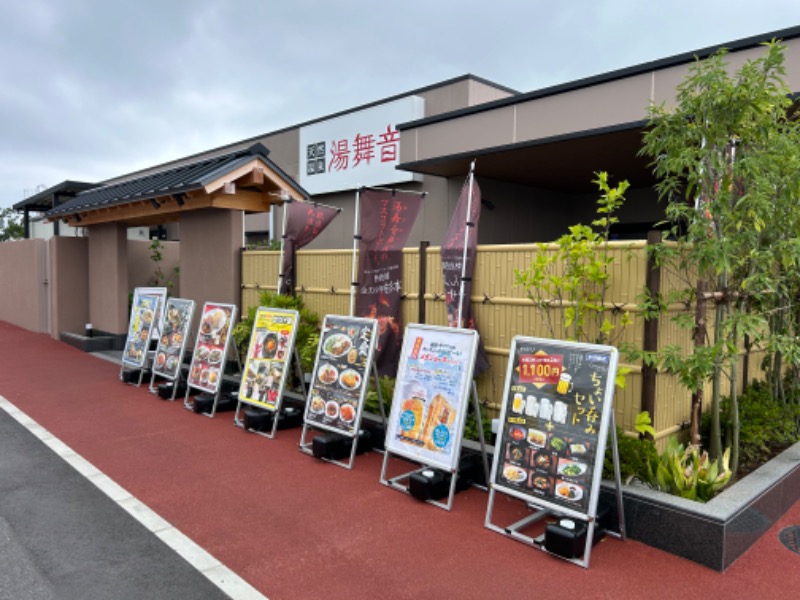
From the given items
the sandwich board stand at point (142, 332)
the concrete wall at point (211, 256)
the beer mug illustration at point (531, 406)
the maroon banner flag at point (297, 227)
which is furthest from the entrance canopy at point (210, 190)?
the beer mug illustration at point (531, 406)

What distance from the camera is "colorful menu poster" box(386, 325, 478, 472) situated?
4.94 metres

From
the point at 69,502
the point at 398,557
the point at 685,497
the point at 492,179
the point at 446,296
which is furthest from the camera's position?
the point at 492,179

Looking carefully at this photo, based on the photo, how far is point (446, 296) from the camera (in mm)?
6441

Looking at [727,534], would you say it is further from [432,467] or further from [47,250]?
[47,250]

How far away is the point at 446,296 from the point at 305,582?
350cm

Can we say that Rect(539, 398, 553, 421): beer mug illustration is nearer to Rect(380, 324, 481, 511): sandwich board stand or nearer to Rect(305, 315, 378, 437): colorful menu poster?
Rect(380, 324, 481, 511): sandwich board stand

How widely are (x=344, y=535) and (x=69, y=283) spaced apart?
40.4 ft

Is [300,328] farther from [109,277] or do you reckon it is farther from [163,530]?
[109,277]

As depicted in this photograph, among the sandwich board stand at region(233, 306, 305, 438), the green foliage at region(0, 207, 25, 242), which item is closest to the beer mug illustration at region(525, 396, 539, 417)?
the sandwich board stand at region(233, 306, 305, 438)

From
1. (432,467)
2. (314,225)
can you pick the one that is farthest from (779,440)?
(314,225)

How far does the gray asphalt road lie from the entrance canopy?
196 inches

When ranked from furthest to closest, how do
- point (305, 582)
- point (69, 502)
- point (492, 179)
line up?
point (492, 179) → point (69, 502) → point (305, 582)

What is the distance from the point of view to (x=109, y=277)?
12844 millimetres

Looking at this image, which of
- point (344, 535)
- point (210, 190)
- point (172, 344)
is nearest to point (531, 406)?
point (344, 535)
